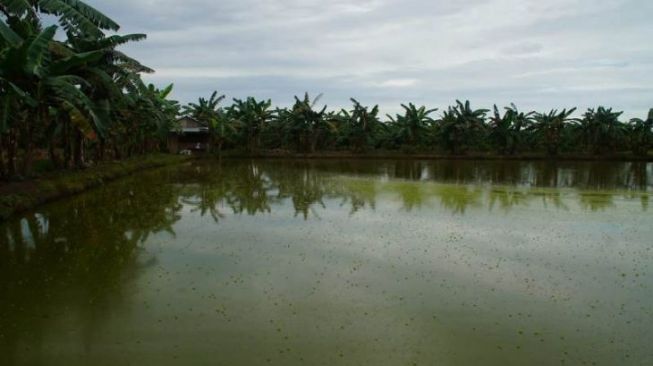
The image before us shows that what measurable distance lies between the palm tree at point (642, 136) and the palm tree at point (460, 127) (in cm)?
1132

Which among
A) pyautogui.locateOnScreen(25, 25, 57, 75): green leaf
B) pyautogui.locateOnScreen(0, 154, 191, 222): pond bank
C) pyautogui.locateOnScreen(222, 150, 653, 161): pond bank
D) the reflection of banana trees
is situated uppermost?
pyautogui.locateOnScreen(25, 25, 57, 75): green leaf

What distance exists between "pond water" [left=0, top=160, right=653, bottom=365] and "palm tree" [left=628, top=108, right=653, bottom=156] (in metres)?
30.6

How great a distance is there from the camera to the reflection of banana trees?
17.4 ft

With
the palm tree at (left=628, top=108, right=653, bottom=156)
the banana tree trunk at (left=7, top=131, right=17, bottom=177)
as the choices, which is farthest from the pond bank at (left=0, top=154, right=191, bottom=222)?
the palm tree at (left=628, top=108, right=653, bottom=156)

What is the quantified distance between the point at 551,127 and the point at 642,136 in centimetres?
687

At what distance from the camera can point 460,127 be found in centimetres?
3750

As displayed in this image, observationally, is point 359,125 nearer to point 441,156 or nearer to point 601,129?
point 441,156

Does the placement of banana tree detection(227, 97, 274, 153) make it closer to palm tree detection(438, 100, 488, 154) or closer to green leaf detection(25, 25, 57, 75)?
palm tree detection(438, 100, 488, 154)

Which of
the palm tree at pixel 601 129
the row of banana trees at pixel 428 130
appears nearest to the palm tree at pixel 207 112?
the row of banana trees at pixel 428 130

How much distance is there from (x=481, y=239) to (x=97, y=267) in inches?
246

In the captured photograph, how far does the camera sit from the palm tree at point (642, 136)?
3847cm

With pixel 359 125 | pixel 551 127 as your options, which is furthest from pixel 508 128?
pixel 359 125

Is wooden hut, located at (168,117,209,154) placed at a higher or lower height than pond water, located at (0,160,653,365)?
higher

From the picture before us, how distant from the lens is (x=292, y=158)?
36.4 metres
